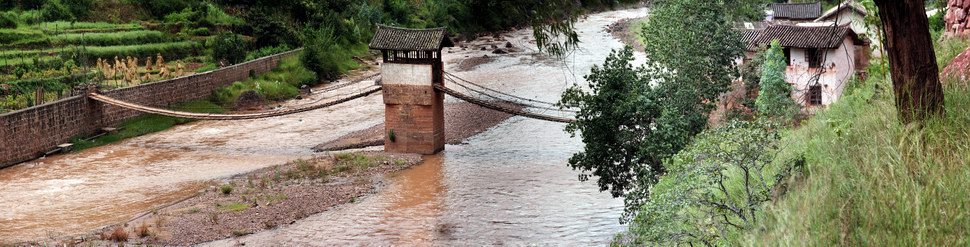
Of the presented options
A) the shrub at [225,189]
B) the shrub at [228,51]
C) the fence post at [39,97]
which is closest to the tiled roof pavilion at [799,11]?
the shrub at [228,51]

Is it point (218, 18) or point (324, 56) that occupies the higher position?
point (218, 18)

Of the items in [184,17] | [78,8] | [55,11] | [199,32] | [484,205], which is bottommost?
[484,205]

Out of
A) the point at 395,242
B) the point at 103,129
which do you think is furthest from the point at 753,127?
the point at 103,129

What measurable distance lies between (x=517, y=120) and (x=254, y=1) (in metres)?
18.7

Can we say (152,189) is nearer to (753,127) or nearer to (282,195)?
(282,195)

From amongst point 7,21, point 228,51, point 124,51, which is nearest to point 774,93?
point 228,51

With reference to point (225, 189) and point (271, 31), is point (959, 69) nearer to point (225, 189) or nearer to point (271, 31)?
point (225, 189)

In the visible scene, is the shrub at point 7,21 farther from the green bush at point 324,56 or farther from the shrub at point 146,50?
the green bush at point 324,56

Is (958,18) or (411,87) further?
(411,87)

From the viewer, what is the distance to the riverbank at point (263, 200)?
2247 cm

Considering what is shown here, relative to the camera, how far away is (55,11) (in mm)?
48375

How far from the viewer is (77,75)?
37.9 metres

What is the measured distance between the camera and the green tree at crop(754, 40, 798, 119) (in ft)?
73.7

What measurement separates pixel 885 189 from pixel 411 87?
80.6ft
